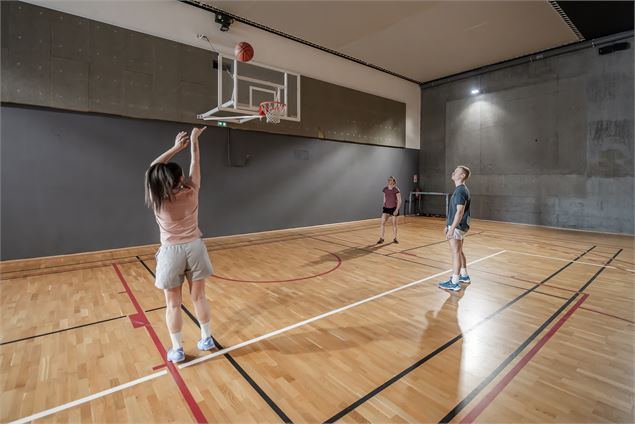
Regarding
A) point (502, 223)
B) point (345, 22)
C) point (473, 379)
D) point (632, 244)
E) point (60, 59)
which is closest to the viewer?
point (473, 379)

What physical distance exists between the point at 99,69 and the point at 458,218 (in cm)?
721

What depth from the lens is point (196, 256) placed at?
2.56 m

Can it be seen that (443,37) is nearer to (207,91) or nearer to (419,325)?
(207,91)

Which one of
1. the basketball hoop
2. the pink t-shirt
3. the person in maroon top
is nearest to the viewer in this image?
the pink t-shirt

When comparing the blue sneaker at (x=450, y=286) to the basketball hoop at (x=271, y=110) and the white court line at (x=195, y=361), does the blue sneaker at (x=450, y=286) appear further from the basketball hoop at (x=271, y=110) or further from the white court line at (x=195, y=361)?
the basketball hoop at (x=271, y=110)

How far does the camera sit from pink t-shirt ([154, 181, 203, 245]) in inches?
96.7

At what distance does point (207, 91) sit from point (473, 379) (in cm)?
789

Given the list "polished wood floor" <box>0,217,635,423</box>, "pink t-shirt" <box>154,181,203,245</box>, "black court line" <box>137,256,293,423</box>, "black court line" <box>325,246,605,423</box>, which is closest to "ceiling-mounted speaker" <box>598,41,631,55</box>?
"polished wood floor" <box>0,217,635,423</box>

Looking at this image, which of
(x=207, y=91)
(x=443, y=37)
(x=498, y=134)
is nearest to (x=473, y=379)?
(x=207, y=91)

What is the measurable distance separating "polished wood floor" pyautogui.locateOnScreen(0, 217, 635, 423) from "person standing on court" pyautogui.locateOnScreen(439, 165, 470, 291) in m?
0.24

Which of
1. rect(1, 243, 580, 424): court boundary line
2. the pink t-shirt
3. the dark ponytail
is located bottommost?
rect(1, 243, 580, 424): court boundary line

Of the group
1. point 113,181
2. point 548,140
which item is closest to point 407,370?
point 113,181

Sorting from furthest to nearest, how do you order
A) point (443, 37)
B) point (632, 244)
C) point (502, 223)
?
point (502, 223)
point (443, 37)
point (632, 244)

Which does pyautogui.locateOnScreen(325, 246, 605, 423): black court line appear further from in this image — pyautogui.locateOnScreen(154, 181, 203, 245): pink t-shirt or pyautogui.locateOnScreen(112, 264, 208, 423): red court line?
pyautogui.locateOnScreen(154, 181, 203, 245): pink t-shirt
